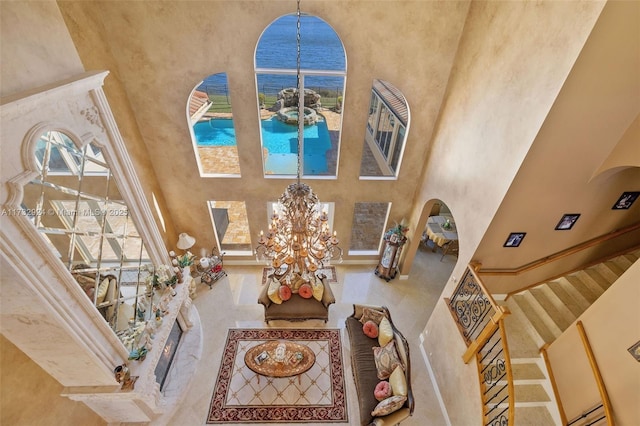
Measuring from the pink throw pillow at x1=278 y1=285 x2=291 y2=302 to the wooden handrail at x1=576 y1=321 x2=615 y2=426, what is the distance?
16.6ft

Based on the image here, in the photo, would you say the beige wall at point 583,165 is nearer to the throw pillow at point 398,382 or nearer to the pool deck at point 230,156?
the throw pillow at point 398,382

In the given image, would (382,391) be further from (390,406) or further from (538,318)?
(538,318)

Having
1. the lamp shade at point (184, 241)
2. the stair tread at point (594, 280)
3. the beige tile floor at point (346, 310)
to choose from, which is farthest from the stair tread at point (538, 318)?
the lamp shade at point (184, 241)

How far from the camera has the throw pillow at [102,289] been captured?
173 inches

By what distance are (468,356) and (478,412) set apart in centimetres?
78

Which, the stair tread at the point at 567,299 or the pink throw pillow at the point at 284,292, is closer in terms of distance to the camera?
the stair tread at the point at 567,299

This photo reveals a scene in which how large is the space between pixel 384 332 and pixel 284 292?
2309 mm

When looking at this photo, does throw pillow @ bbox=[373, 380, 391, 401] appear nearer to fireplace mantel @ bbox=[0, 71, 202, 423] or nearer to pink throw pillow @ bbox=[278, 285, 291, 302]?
pink throw pillow @ bbox=[278, 285, 291, 302]

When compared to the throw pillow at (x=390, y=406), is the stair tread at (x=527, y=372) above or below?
above

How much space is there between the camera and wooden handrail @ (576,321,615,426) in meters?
3.67

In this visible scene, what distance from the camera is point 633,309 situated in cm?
358

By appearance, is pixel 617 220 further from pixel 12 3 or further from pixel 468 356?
pixel 12 3

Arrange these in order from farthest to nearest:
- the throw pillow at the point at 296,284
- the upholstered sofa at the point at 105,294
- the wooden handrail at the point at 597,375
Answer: the throw pillow at the point at 296,284, the upholstered sofa at the point at 105,294, the wooden handrail at the point at 597,375

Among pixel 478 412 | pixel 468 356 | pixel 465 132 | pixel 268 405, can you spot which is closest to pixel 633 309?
pixel 468 356
